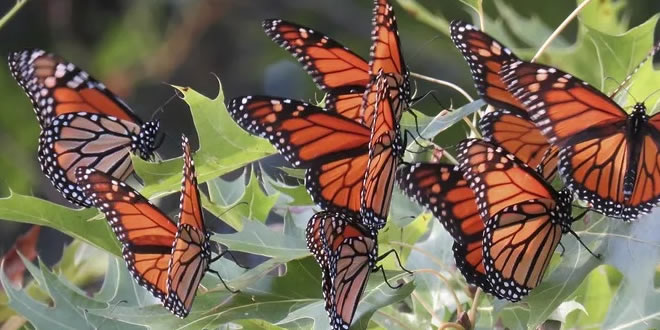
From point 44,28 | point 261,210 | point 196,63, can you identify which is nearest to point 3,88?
point 44,28

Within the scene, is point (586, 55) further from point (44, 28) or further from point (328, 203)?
point (44, 28)

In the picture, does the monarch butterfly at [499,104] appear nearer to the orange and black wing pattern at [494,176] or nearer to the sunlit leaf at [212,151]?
the orange and black wing pattern at [494,176]

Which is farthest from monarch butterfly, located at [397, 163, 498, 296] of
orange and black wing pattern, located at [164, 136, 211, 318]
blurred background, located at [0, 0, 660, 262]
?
blurred background, located at [0, 0, 660, 262]

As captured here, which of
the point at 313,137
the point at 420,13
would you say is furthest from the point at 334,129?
the point at 420,13

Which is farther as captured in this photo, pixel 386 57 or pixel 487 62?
A: pixel 386 57

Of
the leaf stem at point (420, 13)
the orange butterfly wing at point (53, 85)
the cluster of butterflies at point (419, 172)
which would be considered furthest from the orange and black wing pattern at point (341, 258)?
the orange butterfly wing at point (53, 85)

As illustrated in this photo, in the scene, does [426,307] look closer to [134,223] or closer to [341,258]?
[341,258]

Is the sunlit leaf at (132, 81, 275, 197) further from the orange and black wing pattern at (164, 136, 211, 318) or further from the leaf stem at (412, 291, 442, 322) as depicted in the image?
the leaf stem at (412, 291, 442, 322)
